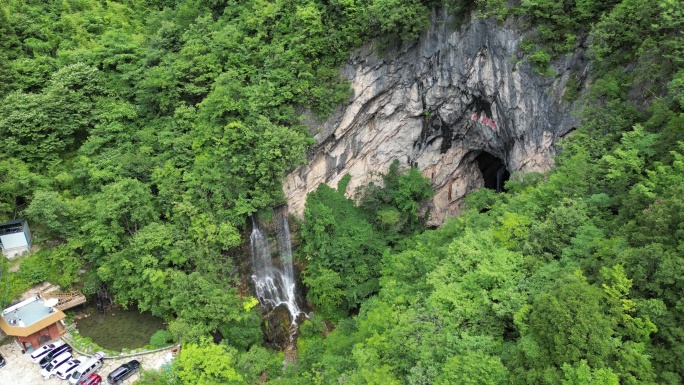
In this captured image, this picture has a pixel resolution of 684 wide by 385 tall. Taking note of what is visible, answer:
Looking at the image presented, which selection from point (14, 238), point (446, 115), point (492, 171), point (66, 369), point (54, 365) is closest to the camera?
point (66, 369)

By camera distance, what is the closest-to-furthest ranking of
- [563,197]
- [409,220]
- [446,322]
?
[446,322], [563,197], [409,220]

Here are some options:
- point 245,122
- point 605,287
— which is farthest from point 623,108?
point 245,122

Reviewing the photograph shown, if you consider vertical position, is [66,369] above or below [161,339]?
above

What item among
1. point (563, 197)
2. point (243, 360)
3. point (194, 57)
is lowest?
point (243, 360)

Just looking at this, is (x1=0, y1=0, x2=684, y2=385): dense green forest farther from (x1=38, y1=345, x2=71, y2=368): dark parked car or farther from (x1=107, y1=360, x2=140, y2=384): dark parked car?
(x1=38, y1=345, x2=71, y2=368): dark parked car

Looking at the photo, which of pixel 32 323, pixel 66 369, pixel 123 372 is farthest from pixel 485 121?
pixel 32 323

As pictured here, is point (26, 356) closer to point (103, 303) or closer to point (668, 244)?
point (103, 303)

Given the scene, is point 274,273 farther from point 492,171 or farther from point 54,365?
point 492,171
